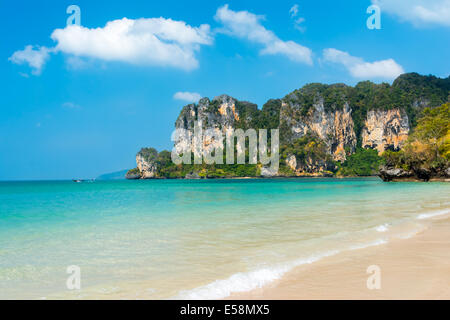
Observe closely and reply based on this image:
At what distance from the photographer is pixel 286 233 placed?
7.79m

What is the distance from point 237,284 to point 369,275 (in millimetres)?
1762

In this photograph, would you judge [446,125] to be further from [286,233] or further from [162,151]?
[162,151]

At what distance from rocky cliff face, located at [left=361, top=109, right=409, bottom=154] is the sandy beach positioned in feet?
417

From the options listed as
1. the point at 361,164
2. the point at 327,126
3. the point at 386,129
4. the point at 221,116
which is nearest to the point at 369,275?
the point at 361,164

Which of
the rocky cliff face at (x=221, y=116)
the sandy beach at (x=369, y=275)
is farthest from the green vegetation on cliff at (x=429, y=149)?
the rocky cliff face at (x=221, y=116)

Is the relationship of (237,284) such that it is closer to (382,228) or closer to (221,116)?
(382,228)

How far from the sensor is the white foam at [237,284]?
3.65 m

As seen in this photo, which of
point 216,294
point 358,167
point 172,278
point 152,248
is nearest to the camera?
point 216,294

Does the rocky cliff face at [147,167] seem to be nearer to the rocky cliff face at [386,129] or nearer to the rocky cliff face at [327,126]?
the rocky cliff face at [327,126]

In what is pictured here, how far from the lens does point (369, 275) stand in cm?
412

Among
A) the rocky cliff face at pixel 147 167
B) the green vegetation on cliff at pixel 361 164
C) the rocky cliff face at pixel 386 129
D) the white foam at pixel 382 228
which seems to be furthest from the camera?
the rocky cliff face at pixel 147 167

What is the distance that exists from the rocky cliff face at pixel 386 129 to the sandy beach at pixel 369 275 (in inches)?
5005
